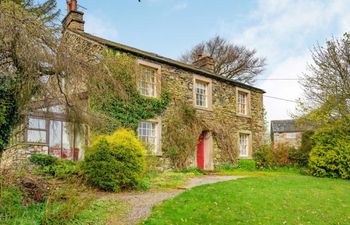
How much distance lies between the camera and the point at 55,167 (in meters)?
11.7

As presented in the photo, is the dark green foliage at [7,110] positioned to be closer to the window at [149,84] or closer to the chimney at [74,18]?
the window at [149,84]

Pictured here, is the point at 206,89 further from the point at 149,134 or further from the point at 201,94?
the point at 149,134

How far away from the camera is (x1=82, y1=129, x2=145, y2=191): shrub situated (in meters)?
9.85

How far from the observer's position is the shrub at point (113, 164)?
9852mm

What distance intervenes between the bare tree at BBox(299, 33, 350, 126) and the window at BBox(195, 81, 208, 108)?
16.8 ft

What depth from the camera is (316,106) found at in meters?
18.1

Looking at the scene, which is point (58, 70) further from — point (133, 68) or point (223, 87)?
point (223, 87)

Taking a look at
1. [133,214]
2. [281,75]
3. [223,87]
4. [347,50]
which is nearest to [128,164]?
[133,214]

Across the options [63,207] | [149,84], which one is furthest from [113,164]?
[149,84]

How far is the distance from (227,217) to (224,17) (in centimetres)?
515

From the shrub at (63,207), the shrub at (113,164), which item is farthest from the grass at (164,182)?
the shrub at (63,207)

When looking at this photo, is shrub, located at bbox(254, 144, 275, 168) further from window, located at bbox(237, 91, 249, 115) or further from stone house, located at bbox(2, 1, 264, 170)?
window, located at bbox(237, 91, 249, 115)

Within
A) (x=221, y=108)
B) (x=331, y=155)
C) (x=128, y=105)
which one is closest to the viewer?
(x=128, y=105)

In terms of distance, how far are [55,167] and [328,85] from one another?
13.6 meters
